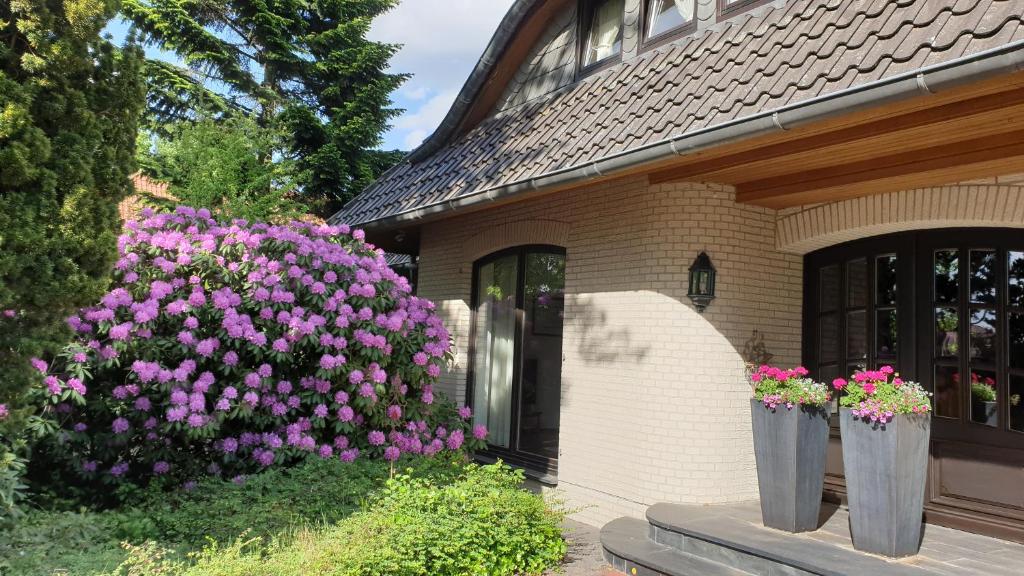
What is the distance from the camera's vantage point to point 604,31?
7.88m

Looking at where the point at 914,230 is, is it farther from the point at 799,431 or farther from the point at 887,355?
the point at 799,431

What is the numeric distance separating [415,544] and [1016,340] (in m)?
4.30

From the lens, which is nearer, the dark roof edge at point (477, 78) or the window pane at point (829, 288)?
the window pane at point (829, 288)

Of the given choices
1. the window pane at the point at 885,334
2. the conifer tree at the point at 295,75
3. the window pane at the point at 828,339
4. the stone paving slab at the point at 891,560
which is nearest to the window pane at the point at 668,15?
the window pane at the point at 828,339

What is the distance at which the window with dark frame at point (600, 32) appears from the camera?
7637 mm

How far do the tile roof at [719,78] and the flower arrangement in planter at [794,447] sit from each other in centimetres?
188

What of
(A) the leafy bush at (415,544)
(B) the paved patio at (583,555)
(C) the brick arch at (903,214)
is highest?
(C) the brick arch at (903,214)

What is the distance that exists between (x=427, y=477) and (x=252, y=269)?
8.27 feet

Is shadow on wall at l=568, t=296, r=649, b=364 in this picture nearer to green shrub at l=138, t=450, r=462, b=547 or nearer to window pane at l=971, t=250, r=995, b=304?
green shrub at l=138, t=450, r=462, b=547

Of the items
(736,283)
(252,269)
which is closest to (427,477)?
(252,269)

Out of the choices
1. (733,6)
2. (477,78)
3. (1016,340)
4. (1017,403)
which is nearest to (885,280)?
(1016,340)

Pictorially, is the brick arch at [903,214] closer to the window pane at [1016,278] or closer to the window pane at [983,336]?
Result: the window pane at [1016,278]

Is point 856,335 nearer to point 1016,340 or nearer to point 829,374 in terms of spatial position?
point 829,374

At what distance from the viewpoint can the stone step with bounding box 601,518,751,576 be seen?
463cm
